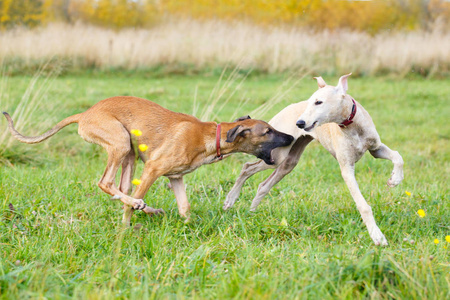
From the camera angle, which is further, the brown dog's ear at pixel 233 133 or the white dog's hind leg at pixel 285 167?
the white dog's hind leg at pixel 285 167

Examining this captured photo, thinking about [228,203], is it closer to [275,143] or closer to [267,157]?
[267,157]

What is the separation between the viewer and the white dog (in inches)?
168

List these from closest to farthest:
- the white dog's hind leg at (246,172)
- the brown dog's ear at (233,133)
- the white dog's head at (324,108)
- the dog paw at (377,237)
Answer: the dog paw at (377,237), the white dog's head at (324,108), the brown dog's ear at (233,133), the white dog's hind leg at (246,172)

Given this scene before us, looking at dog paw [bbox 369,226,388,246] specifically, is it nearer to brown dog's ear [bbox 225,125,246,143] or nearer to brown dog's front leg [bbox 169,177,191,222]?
brown dog's ear [bbox 225,125,246,143]

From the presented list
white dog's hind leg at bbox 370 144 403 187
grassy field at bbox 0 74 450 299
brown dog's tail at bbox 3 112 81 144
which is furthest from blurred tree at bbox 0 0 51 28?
white dog's hind leg at bbox 370 144 403 187

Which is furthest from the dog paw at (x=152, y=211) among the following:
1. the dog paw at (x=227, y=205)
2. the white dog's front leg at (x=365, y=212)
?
the white dog's front leg at (x=365, y=212)

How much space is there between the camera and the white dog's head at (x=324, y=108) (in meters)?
4.25

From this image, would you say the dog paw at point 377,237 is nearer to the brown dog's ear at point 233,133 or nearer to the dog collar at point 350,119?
the dog collar at point 350,119

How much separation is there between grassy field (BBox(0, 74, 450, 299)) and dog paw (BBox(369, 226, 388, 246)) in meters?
0.07

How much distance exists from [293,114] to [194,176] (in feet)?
5.22

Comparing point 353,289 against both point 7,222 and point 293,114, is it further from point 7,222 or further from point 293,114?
point 7,222

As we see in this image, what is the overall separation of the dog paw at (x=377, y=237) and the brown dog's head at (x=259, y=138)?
47.9 inches

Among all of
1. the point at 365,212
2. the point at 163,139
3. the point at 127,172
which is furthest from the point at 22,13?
the point at 365,212

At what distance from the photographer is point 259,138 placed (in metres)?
4.83
